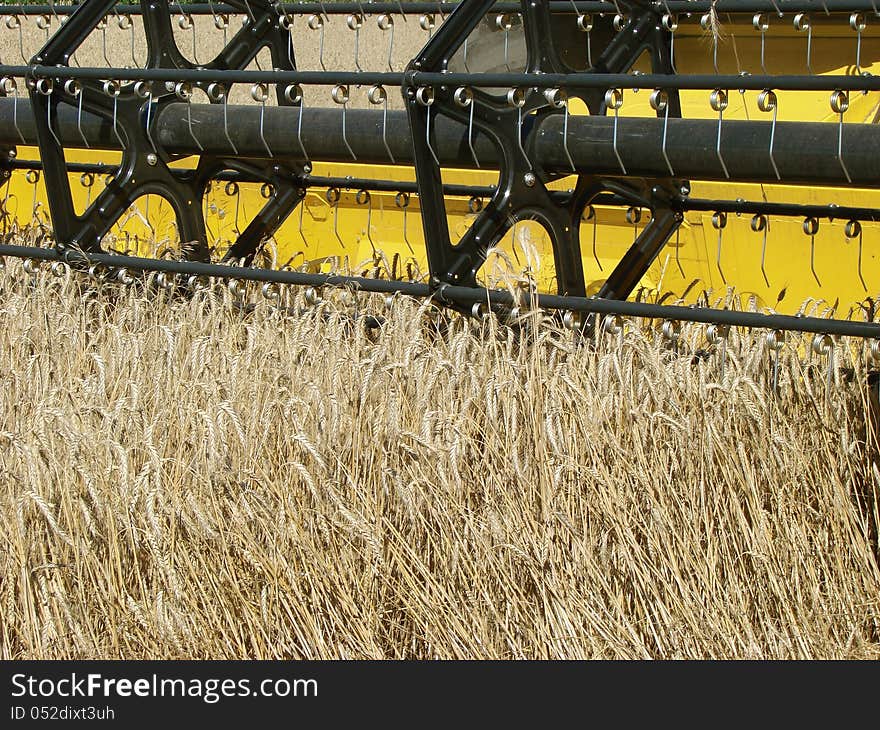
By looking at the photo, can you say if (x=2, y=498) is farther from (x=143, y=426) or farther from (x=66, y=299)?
(x=66, y=299)

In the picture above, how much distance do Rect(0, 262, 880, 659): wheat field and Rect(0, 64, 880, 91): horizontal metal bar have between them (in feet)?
1.67

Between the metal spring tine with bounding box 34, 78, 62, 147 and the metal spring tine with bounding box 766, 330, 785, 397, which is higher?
the metal spring tine with bounding box 34, 78, 62, 147

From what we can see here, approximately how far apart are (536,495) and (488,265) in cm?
166

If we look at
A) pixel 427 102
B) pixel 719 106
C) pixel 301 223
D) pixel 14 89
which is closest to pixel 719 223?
pixel 719 106

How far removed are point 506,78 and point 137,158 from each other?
1.40 metres

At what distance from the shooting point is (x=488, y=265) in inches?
159

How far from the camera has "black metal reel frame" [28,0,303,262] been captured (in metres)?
3.95

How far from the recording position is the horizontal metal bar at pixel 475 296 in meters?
2.63

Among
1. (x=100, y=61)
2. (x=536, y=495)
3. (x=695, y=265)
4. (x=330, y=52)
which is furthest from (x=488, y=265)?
(x=100, y=61)

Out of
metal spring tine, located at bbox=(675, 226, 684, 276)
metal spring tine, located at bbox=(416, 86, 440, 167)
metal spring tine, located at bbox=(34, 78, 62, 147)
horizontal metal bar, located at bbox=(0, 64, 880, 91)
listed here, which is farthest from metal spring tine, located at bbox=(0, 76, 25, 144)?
metal spring tine, located at bbox=(675, 226, 684, 276)

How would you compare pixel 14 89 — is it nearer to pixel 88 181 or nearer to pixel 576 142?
pixel 88 181

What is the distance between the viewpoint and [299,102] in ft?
13.1

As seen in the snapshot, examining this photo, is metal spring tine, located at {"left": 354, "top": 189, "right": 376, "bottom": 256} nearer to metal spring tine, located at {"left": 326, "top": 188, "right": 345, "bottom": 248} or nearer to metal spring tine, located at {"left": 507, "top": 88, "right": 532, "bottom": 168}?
metal spring tine, located at {"left": 326, "top": 188, "right": 345, "bottom": 248}

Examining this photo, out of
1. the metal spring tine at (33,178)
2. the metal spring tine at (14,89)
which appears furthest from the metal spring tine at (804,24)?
the metal spring tine at (33,178)
